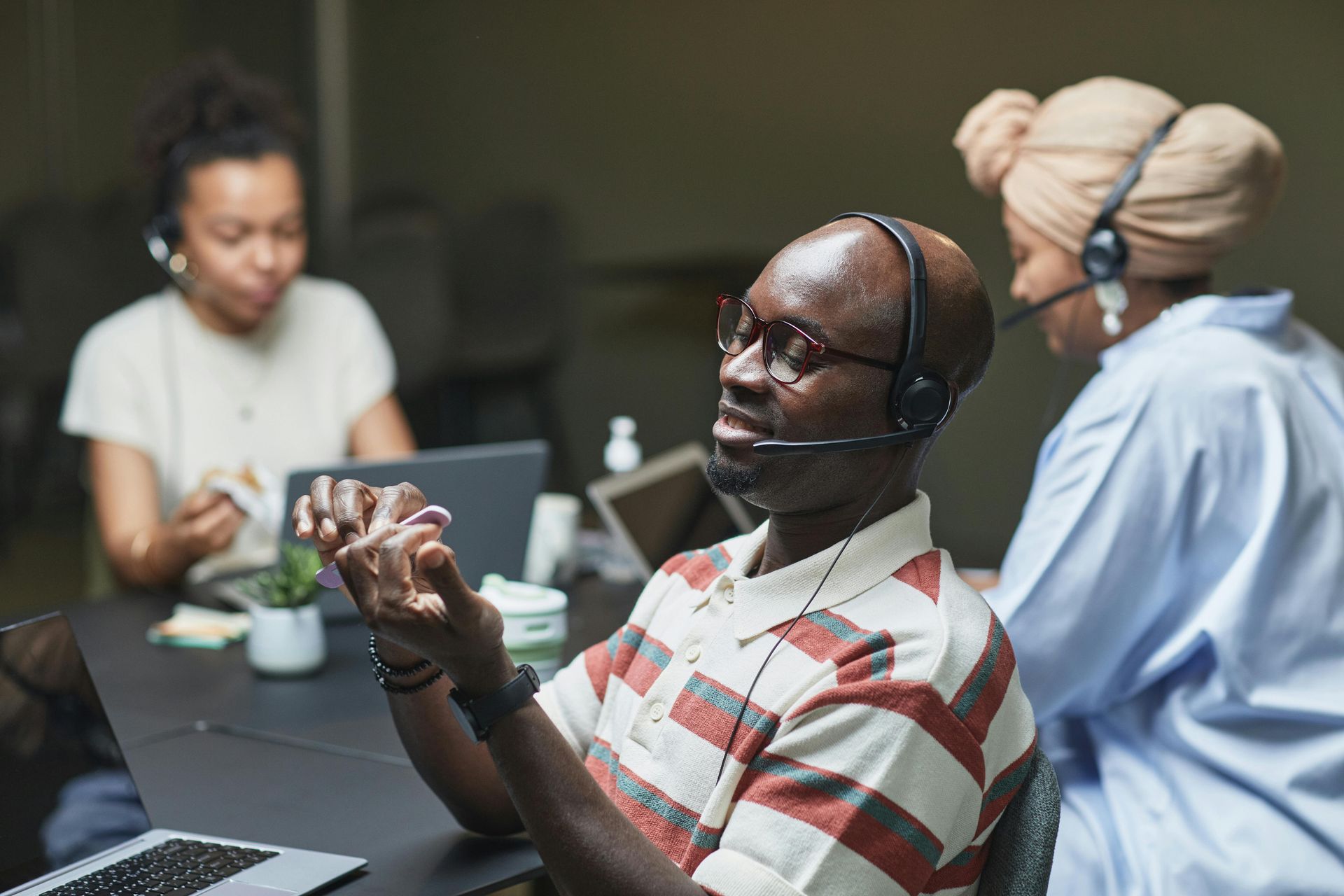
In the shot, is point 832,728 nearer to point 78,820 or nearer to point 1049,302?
point 78,820

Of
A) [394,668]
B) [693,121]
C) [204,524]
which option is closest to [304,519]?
[394,668]

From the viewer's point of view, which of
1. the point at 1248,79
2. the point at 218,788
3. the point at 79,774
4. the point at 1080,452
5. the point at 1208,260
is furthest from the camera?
the point at 1248,79

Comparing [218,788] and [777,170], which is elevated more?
[777,170]

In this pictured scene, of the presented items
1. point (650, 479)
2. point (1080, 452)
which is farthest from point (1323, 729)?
point (650, 479)

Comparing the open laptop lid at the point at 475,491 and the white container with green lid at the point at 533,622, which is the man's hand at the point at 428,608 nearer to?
the white container with green lid at the point at 533,622

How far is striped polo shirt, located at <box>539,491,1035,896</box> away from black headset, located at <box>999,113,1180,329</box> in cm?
88

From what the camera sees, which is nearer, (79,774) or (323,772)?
(79,774)

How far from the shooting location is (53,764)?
3.88 feet

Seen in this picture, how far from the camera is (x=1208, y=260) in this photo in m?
1.85

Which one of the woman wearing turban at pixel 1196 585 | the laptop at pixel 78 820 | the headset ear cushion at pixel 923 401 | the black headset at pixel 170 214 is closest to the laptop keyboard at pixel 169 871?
the laptop at pixel 78 820

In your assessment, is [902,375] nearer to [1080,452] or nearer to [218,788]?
[1080,452]

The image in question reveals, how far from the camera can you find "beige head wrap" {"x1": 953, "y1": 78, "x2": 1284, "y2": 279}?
5.89ft

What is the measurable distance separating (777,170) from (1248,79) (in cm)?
98

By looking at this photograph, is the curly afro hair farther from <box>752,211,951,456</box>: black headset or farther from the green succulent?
<box>752,211,951,456</box>: black headset
